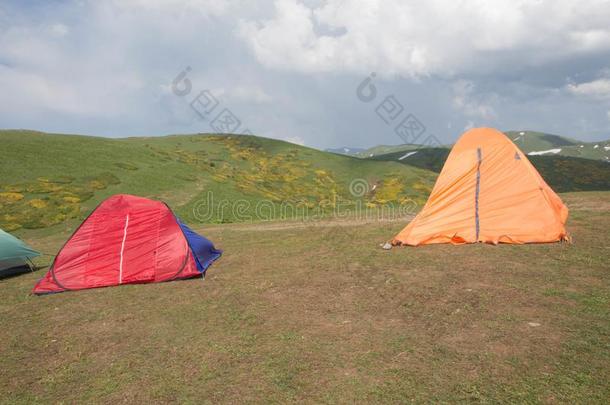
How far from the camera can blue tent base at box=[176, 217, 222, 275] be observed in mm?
15214

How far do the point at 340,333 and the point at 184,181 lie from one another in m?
47.5

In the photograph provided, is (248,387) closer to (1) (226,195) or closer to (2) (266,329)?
(2) (266,329)

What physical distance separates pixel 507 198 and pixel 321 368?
1176 centimetres

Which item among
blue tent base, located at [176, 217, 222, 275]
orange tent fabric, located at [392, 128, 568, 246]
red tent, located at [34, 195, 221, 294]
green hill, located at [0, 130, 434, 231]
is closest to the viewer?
red tent, located at [34, 195, 221, 294]

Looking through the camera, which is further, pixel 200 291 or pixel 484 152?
pixel 484 152

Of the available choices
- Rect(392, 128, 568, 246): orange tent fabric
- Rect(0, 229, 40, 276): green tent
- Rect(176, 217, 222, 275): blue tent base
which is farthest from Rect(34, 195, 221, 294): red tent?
Rect(392, 128, 568, 246): orange tent fabric

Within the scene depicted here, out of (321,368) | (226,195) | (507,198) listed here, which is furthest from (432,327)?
(226,195)

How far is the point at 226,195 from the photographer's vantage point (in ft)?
164

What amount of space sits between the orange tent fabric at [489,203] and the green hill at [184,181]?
27434 mm

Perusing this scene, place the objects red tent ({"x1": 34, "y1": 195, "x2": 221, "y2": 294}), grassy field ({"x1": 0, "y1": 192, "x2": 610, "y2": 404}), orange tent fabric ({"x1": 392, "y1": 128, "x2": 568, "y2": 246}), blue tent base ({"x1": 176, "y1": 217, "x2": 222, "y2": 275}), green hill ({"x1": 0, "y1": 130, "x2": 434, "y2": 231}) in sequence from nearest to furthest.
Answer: grassy field ({"x1": 0, "y1": 192, "x2": 610, "y2": 404})
red tent ({"x1": 34, "y1": 195, "x2": 221, "y2": 294})
blue tent base ({"x1": 176, "y1": 217, "x2": 222, "y2": 275})
orange tent fabric ({"x1": 392, "y1": 128, "x2": 568, "y2": 246})
green hill ({"x1": 0, "y1": 130, "x2": 434, "y2": 231})

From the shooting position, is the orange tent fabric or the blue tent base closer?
the blue tent base

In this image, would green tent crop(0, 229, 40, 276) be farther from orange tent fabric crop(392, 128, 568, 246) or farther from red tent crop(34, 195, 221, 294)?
orange tent fabric crop(392, 128, 568, 246)

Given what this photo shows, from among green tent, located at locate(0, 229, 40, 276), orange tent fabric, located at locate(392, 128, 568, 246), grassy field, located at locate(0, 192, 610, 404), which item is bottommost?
grassy field, located at locate(0, 192, 610, 404)

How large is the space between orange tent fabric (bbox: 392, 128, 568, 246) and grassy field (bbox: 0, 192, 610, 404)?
741 mm
